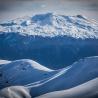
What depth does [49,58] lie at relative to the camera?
14.0 feet

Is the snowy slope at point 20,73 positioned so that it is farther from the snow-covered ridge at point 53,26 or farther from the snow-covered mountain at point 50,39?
the snow-covered ridge at point 53,26

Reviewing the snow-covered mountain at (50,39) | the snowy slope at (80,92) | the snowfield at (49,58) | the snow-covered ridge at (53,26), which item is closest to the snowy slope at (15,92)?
the snowfield at (49,58)

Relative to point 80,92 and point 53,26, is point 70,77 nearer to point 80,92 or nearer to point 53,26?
point 80,92

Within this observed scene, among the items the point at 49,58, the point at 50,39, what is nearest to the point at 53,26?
the point at 50,39

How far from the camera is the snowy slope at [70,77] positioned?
4059mm

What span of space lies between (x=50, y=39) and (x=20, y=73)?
2.04 feet

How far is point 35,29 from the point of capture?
4.52 meters

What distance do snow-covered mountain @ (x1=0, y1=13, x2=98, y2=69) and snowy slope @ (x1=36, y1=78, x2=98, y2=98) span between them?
32 centimetres

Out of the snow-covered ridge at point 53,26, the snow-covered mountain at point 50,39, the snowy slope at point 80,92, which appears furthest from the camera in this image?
the snow-covered ridge at point 53,26

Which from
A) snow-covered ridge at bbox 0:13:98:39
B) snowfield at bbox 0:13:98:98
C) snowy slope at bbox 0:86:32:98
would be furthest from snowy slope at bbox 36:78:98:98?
snow-covered ridge at bbox 0:13:98:39

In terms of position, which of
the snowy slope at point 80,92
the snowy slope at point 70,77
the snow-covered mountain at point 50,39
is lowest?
the snowy slope at point 80,92

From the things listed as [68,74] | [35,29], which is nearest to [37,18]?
[35,29]

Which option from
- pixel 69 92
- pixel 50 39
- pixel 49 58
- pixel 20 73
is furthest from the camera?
pixel 50 39

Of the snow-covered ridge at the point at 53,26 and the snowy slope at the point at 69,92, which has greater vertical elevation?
the snow-covered ridge at the point at 53,26
